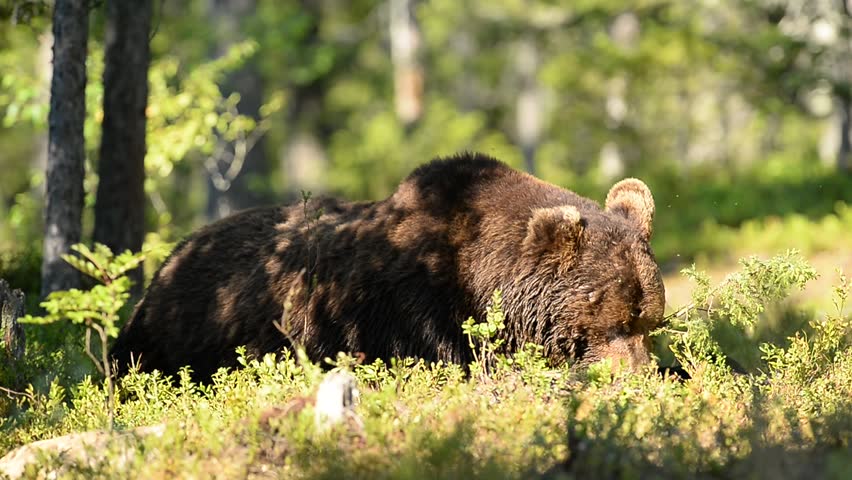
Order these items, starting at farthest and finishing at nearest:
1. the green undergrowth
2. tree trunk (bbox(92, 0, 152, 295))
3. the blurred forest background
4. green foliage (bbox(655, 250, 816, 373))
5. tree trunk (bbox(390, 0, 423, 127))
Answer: tree trunk (bbox(390, 0, 423, 127)) < the blurred forest background < tree trunk (bbox(92, 0, 152, 295)) < green foliage (bbox(655, 250, 816, 373)) < the green undergrowth

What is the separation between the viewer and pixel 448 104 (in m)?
32.5

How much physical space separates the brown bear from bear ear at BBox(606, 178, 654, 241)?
0.01 m

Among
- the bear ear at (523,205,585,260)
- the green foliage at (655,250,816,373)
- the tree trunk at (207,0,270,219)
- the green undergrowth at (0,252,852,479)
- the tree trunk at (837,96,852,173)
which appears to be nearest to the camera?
the green undergrowth at (0,252,852,479)

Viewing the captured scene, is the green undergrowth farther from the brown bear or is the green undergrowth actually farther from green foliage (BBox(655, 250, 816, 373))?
the brown bear

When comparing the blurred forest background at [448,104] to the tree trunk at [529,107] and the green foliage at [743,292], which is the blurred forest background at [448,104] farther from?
the green foliage at [743,292]

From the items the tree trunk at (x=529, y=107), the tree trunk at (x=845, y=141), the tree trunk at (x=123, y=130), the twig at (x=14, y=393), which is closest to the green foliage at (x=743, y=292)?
the twig at (x=14, y=393)

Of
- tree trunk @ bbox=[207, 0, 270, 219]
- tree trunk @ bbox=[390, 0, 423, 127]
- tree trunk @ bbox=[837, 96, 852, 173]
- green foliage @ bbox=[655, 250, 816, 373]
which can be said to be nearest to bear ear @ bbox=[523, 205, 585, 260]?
green foliage @ bbox=[655, 250, 816, 373]

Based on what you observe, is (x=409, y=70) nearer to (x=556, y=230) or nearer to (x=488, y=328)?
(x=556, y=230)

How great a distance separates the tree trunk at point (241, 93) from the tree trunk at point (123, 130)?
9485 mm

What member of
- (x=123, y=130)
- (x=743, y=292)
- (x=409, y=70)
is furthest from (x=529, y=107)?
(x=743, y=292)

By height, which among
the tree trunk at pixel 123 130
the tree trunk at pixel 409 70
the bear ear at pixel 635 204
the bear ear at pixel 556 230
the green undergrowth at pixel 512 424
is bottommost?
the green undergrowth at pixel 512 424

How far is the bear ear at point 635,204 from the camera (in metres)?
7.32

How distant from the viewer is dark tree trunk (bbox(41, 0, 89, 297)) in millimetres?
9359

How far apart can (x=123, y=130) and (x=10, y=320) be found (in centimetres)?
391
